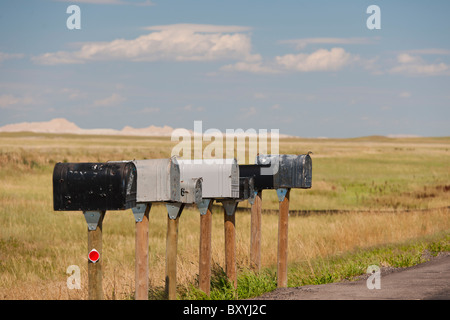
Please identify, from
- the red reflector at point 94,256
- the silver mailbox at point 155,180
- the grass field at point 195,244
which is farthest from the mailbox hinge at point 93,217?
the grass field at point 195,244

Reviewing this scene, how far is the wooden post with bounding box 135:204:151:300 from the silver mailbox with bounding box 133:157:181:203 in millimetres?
113

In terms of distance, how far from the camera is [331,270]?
9367 millimetres

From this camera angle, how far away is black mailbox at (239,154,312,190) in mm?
8703

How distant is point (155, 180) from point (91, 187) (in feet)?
2.78

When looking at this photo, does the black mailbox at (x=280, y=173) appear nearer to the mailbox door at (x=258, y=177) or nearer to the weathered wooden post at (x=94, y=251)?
the mailbox door at (x=258, y=177)

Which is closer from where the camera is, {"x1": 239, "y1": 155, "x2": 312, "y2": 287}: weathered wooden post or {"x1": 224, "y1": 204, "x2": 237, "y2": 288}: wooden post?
{"x1": 224, "y1": 204, "x2": 237, "y2": 288}: wooden post

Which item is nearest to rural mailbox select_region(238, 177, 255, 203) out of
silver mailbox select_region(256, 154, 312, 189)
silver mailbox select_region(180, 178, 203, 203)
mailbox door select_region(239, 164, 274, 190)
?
mailbox door select_region(239, 164, 274, 190)

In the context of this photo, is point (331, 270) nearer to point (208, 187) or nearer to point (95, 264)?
point (208, 187)

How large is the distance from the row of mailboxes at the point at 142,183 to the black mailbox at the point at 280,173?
0.45m

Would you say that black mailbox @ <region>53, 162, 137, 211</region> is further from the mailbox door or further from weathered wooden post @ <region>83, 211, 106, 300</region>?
the mailbox door

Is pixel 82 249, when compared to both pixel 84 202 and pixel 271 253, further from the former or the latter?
pixel 84 202

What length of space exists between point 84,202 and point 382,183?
30.0m

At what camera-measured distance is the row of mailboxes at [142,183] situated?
5332mm
